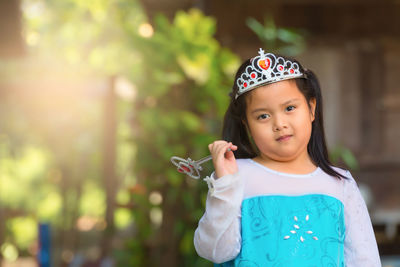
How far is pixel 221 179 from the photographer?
1674 millimetres

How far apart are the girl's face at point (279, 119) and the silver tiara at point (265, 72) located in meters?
0.02

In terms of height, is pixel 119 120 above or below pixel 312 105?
above

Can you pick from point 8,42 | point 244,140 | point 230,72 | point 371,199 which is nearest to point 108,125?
point 8,42

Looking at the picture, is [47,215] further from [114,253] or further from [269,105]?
[269,105]

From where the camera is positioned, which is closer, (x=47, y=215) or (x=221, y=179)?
(x=221, y=179)

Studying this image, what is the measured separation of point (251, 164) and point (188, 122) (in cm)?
200

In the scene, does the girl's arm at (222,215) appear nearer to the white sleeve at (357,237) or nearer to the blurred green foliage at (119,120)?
the white sleeve at (357,237)

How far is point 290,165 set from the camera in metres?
1.81

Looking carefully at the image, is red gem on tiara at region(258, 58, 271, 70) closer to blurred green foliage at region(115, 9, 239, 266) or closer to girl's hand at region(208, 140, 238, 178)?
girl's hand at region(208, 140, 238, 178)

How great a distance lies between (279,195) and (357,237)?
0.27 m

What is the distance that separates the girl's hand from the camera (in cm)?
170

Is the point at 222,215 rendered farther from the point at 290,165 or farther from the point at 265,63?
the point at 265,63

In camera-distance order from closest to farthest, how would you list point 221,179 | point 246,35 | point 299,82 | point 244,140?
point 221,179
point 299,82
point 244,140
point 246,35

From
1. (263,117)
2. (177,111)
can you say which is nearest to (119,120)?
(177,111)
